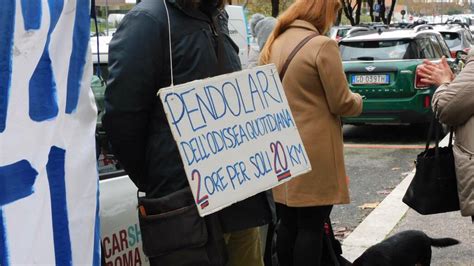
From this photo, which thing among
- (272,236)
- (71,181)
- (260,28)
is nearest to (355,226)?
(272,236)

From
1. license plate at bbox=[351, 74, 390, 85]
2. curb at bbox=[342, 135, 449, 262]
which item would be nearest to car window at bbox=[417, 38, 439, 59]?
license plate at bbox=[351, 74, 390, 85]

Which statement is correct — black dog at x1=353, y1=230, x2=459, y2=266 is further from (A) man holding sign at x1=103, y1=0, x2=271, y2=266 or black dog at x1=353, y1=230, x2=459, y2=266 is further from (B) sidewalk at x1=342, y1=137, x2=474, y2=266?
(A) man holding sign at x1=103, y1=0, x2=271, y2=266

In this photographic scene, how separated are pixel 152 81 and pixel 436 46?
8.52 metres

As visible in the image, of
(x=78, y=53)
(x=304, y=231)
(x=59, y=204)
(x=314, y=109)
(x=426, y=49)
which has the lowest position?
(x=426, y=49)

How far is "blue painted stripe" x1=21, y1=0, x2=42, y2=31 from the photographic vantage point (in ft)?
5.21

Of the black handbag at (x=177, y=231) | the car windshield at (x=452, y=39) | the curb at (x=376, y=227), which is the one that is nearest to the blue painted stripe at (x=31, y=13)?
the black handbag at (x=177, y=231)

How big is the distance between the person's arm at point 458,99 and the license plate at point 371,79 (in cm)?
599

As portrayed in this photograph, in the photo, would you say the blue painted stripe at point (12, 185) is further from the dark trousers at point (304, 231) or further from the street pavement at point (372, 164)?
the street pavement at point (372, 164)

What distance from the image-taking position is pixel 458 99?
2.82m

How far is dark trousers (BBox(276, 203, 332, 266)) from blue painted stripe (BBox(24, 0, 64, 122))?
1861mm

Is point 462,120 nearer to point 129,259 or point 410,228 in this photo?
point 129,259

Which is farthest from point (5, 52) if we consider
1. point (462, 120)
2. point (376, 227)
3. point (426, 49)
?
point (426, 49)

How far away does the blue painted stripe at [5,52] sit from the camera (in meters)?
1.53

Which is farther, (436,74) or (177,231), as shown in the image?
(436,74)
